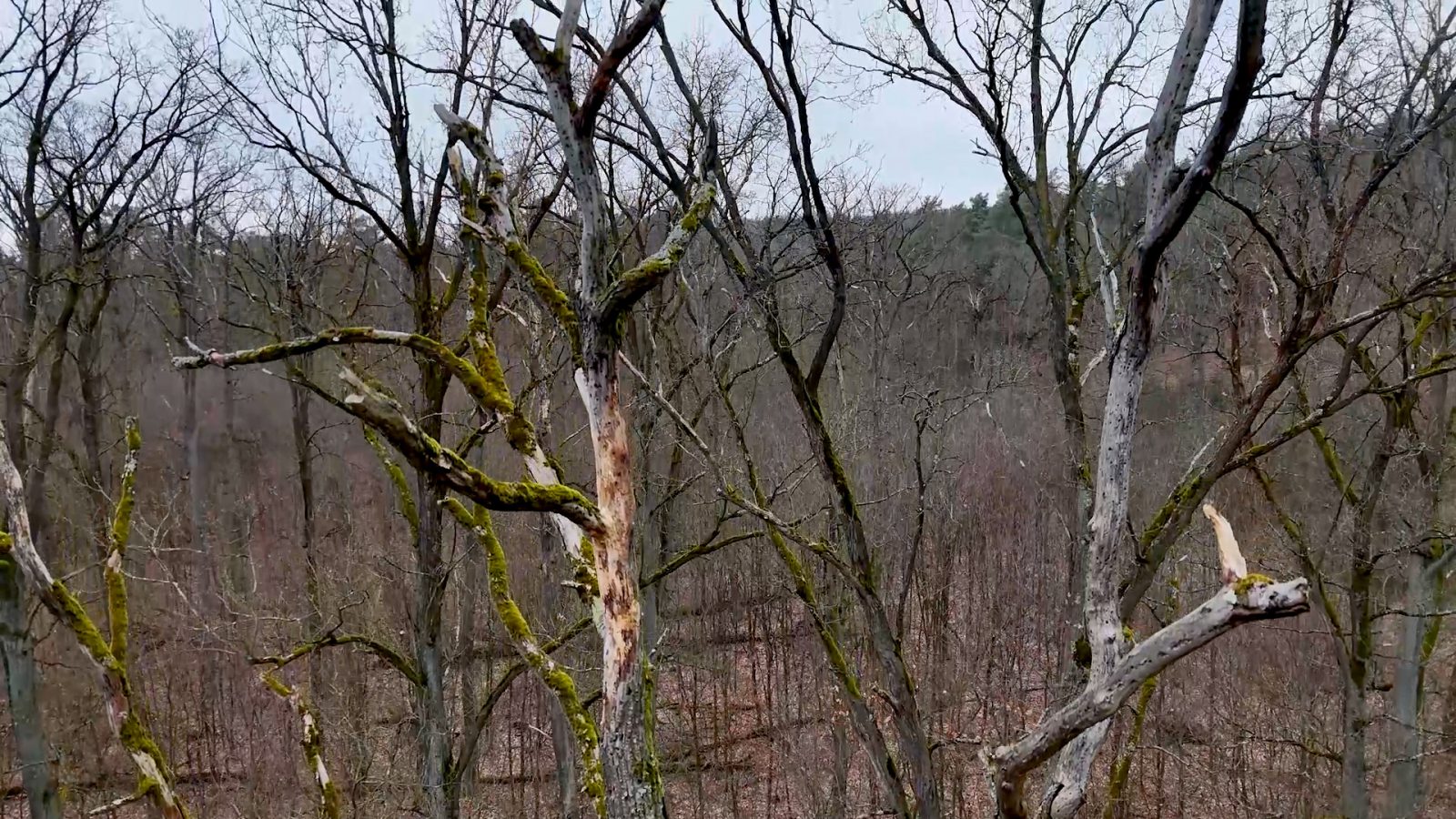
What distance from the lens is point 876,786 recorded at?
422 inches

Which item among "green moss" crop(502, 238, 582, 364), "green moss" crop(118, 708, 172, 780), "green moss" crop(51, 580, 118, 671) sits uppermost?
"green moss" crop(502, 238, 582, 364)

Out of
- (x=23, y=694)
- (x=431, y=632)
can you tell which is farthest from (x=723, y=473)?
(x=23, y=694)

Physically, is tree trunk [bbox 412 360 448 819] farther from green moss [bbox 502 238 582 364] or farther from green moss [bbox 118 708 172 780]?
green moss [bbox 502 238 582 364]

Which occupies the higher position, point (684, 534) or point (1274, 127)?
point (1274, 127)

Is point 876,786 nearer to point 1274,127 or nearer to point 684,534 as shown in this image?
point 684,534

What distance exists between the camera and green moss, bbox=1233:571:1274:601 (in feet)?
6.78

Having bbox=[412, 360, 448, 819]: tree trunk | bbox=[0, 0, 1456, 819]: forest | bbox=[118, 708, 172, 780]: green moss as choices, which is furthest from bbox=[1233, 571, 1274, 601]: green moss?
bbox=[118, 708, 172, 780]: green moss

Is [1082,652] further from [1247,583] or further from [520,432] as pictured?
[520,432]

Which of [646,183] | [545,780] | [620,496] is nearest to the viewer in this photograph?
[620,496]

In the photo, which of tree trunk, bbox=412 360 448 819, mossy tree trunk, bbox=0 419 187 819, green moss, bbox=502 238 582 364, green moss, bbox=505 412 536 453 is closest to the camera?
green moss, bbox=502 238 582 364

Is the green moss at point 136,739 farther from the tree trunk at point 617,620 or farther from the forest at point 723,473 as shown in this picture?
the tree trunk at point 617,620

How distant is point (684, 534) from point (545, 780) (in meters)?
4.37

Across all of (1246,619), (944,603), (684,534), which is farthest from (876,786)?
(1246,619)

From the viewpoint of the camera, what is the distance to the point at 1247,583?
2.09 metres
